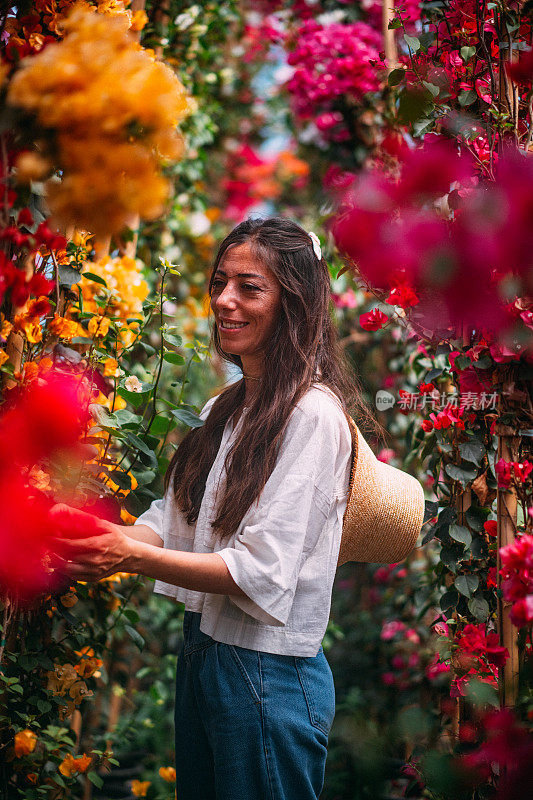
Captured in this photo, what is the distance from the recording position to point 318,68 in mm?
2418

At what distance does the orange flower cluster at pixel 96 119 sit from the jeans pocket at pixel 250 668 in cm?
67

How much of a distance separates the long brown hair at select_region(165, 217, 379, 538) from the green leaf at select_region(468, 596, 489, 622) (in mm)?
356

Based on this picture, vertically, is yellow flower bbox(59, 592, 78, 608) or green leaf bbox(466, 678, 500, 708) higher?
green leaf bbox(466, 678, 500, 708)

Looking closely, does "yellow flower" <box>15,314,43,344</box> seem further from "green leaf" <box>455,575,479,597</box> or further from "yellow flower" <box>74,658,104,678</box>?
"green leaf" <box>455,575,479,597</box>

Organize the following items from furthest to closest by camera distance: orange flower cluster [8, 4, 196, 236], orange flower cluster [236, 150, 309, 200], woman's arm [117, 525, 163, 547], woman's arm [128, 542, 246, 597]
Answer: orange flower cluster [236, 150, 309, 200]
woman's arm [117, 525, 163, 547]
woman's arm [128, 542, 246, 597]
orange flower cluster [8, 4, 196, 236]

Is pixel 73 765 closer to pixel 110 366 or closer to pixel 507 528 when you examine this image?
pixel 110 366

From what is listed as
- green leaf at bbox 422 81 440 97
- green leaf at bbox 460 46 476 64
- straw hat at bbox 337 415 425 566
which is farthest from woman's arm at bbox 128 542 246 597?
green leaf at bbox 460 46 476 64

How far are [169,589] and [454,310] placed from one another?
0.76 metres

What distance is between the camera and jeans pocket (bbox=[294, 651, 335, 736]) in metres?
1.04

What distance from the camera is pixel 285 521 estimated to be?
3.14ft

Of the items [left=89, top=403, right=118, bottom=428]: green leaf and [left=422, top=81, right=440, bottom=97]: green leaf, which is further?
[left=89, top=403, right=118, bottom=428]: green leaf

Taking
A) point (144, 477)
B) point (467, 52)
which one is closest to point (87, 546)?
point (144, 477)

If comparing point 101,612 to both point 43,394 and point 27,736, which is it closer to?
point 27,736

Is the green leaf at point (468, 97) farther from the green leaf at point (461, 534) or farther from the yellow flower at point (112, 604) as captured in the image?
the yellow flower at point (112, 604)
